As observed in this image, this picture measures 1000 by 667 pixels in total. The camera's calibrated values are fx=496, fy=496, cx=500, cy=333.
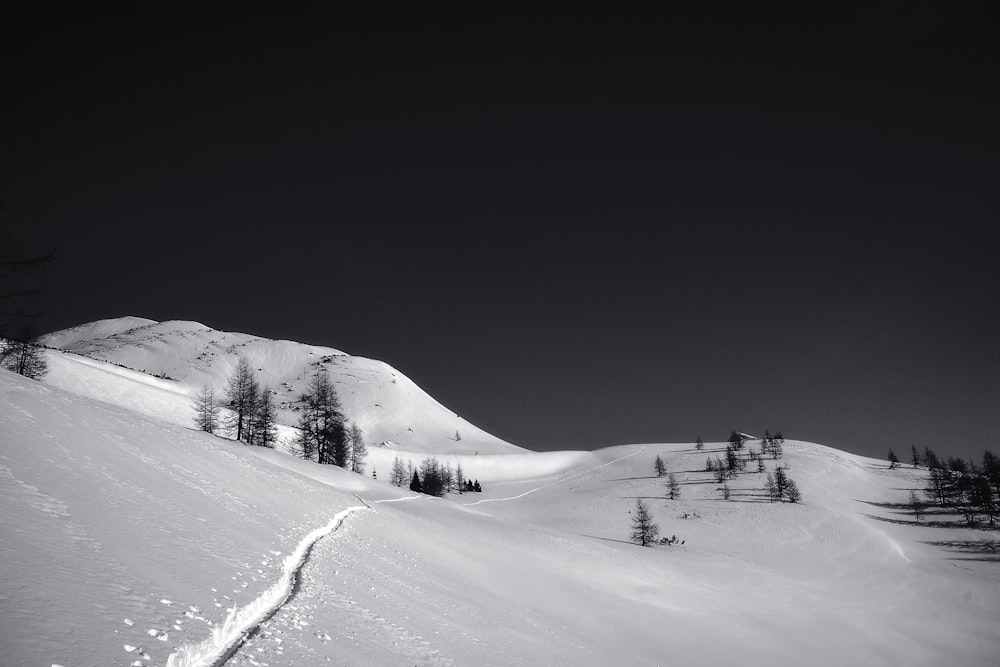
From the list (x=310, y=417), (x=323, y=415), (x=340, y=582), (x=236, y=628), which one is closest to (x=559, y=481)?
(x=310, y=417)

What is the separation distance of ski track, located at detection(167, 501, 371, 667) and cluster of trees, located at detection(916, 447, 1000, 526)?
88.2 metres

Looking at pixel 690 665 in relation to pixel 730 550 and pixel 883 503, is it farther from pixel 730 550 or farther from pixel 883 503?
pixel 883 503

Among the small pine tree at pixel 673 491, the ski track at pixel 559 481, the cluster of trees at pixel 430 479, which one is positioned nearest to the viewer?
the small pine tree at pixel 673 491

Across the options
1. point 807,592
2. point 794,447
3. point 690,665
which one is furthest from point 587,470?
point 690,665

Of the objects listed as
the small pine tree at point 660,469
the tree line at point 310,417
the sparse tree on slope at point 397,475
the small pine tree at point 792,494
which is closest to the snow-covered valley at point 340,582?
the tree line at point 310,417

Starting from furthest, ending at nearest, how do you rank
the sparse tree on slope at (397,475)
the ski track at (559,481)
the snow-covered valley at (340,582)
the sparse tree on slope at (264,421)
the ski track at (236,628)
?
1. the sparse tree on slope at (397,475)
2. the ski track at (559,481)
3. the sparse tree on slope at (264,421)
4. the snow-covered valley at (340,582)
5. the ski track at (236,628)

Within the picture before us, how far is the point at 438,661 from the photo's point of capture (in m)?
6.63

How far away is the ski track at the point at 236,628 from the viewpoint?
4.25 metres

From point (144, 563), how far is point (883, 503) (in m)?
101

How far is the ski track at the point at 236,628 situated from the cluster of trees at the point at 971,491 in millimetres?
88186

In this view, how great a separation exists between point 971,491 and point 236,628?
101m

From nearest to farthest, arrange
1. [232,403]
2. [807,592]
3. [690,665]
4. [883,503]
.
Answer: [690,665], [807,592], [232,403], [883,503]

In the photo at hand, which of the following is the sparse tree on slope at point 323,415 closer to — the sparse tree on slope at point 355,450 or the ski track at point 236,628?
the sparse tree on slope at point 355,450

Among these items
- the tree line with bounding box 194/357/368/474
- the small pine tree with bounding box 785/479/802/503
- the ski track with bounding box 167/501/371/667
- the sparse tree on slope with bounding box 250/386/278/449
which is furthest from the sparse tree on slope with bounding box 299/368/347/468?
the small pine tree with bounding box 785/479/802/503
